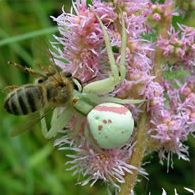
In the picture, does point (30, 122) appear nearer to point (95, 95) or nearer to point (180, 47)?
point (95, 95)

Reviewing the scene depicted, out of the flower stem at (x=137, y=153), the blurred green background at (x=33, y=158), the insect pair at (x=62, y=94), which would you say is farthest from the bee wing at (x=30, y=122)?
the blurred green background at (x=33, y=158)

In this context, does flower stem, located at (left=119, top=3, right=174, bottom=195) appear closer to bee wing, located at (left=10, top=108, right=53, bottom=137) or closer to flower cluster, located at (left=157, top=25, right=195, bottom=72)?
flower cluster, located at (left=157, top=25, right=195, bottom=72)

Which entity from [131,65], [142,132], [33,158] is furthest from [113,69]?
[33,158]

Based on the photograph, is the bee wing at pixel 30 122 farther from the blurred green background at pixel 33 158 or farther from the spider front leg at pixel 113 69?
the blurred green background at pixel 33 158

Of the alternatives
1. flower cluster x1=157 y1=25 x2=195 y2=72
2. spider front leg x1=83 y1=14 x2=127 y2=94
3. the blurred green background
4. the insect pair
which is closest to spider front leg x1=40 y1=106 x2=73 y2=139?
the insect pair

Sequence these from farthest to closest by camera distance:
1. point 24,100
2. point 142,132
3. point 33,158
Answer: point 33,158, point 142,132, point 24,100

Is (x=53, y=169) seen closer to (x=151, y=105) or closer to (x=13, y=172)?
(x=13, y=172)

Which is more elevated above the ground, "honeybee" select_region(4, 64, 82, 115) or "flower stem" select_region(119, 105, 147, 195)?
"honeybee" select_region(4, 64, 82, 115)
